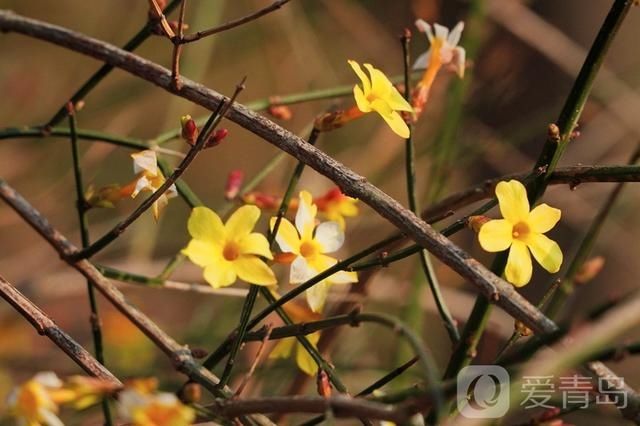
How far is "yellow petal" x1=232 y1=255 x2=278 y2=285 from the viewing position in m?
0.64

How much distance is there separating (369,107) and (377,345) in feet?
4.32

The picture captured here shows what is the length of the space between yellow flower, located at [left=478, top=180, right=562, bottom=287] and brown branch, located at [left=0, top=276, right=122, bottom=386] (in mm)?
307

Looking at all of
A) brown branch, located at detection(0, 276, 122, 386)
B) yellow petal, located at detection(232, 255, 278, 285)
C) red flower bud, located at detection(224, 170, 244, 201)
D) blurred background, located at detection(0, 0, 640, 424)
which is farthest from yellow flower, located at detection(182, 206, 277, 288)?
blurred background, located at detection(0, 0, 640, 424)

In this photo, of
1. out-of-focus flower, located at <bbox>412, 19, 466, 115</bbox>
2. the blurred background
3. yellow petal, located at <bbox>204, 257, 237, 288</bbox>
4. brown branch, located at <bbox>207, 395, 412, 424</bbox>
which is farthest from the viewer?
the blurred background

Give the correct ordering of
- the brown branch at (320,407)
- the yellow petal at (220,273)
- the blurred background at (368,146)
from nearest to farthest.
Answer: the brown branch at (320,407)
the yellow petal at (220,273)
the blurred background at (368,146)

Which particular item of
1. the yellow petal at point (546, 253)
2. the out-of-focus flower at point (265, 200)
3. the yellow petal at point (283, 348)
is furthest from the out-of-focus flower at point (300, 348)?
the yellow petal at point (546, 253)

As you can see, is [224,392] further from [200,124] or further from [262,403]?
[200,124]

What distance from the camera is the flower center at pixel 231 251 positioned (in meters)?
0.66

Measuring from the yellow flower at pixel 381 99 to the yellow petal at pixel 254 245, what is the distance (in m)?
0.14

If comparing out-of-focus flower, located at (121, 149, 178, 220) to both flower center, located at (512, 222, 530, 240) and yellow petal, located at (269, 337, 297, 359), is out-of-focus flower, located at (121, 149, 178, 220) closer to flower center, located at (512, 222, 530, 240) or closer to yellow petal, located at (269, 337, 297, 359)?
yellow petal, located at (269, 337, 297, 359)

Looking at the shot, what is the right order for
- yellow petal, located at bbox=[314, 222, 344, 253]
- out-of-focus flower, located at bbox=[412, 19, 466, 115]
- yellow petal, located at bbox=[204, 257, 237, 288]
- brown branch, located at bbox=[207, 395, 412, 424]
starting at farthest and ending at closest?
out-of-focus flower, located at bbox=[412, 19, 466, 115]
yellow petal, located at bbox=[314, 222, 344, 253]
yellow petal, located at bbox=[204, 257, 237, 288]
brown branch, located at bbox=[207, 395, 412, 424]

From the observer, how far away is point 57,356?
1.56 meters

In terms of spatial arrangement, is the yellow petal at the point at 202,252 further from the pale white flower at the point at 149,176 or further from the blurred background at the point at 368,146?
the blurred background at the point at 368,146

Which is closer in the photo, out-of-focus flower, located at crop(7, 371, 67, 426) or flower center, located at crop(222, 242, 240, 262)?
out-of-focus flower, located at crop(7, 371, 67, 426)
